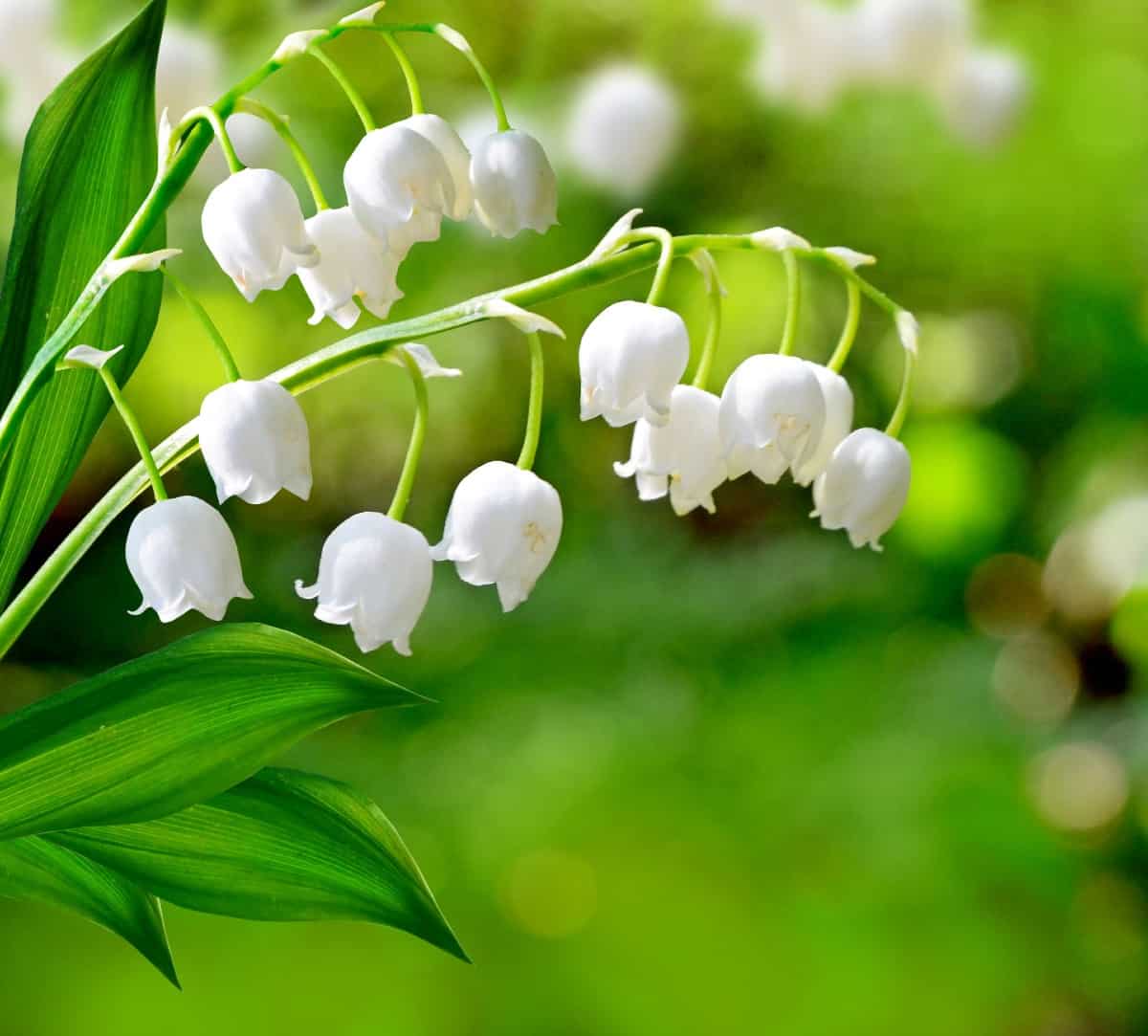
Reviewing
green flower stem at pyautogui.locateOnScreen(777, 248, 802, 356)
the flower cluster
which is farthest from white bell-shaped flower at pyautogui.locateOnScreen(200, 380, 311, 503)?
the flower cluster

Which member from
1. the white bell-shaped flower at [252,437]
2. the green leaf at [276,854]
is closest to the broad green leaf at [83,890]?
the green leaf at [276,854]

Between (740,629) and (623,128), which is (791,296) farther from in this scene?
(740,629)

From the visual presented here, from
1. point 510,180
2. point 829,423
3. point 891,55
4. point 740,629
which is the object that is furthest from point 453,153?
point 740,629

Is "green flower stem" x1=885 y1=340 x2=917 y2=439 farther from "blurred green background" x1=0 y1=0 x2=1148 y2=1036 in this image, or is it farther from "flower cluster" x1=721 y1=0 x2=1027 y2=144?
"blurred green background" x1=0 y1=0 x2=1148 y2=1036

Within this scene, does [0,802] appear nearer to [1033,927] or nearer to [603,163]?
[603,163]

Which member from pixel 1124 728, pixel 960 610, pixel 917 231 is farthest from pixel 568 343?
pixel 1124 728

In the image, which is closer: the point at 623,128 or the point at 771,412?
the point at 771,412

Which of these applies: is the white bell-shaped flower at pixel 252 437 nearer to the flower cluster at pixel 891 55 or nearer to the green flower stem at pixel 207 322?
the green flower stem at pixel 207 322
